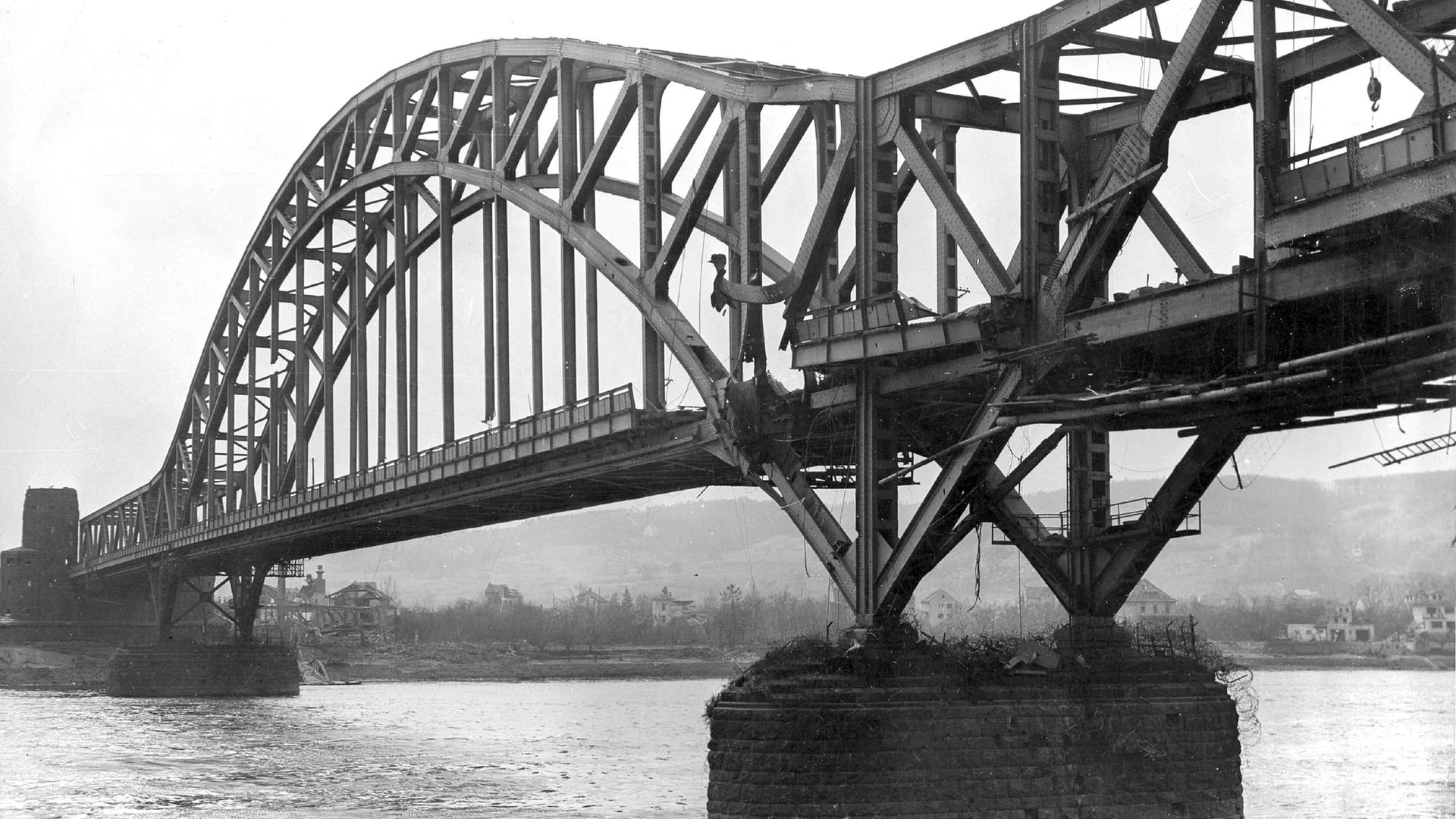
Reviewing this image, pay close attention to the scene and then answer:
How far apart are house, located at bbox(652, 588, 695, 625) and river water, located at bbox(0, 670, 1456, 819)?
225 feet

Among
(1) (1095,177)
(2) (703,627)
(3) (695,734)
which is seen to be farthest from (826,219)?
(2) (703,627)

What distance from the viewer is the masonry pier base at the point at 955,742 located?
24.9 metres

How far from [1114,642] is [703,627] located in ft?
439

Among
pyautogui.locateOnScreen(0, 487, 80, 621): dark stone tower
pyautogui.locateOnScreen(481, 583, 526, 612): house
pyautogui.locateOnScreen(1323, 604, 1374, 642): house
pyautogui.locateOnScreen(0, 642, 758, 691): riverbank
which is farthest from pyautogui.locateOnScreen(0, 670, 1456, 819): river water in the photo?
pyautogui.locateOnScreen(481, 583, 526, 612): house

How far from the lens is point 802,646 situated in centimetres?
2741

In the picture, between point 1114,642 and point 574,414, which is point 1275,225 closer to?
point 1114,642

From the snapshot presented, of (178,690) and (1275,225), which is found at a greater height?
(1275,225)

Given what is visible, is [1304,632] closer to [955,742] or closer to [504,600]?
[504,600]

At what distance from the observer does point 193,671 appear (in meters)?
92.4

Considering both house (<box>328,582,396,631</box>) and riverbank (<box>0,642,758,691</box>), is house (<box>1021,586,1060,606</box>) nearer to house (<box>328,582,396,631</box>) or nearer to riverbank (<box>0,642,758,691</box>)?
riverbank (<box>0,642,758,691</box>)

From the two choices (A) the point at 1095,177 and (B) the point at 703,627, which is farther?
(B) the point at 703,627

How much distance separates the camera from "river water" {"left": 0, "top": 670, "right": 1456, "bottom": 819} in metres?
39.2

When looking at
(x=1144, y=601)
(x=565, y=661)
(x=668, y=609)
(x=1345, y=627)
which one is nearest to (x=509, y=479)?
(x=1144, y=601)

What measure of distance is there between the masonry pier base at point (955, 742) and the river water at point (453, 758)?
389 inches
